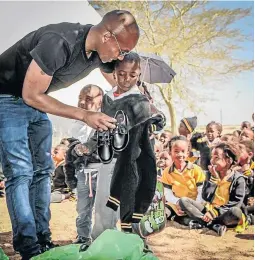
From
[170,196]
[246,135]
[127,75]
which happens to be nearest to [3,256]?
[170,196]

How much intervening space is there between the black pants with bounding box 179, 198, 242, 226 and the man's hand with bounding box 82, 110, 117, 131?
0.58m

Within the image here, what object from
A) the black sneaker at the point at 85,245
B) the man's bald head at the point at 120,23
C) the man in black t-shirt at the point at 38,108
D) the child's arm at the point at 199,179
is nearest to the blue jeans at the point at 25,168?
the man in black t-shirt at the point at 38,108

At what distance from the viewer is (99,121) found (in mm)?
2340

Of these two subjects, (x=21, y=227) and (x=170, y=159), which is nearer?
(x=21, y=227)

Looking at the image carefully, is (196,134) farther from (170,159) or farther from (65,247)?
(65,247)

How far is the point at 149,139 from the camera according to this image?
243cm

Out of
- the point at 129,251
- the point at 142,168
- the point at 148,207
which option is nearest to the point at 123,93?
the point at 142,168

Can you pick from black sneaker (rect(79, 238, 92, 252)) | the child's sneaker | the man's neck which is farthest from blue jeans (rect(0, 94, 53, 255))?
the child's sneaker

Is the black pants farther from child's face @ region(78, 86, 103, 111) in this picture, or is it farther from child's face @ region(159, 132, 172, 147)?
child's face @ region(78, 86, 103, 111)

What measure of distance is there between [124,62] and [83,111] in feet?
1.16

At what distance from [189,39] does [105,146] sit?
0.79 m

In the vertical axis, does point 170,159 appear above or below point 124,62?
below

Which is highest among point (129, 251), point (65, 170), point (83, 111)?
point (83, 111)

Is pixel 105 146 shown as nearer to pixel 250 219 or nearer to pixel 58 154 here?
pixel 58 154
